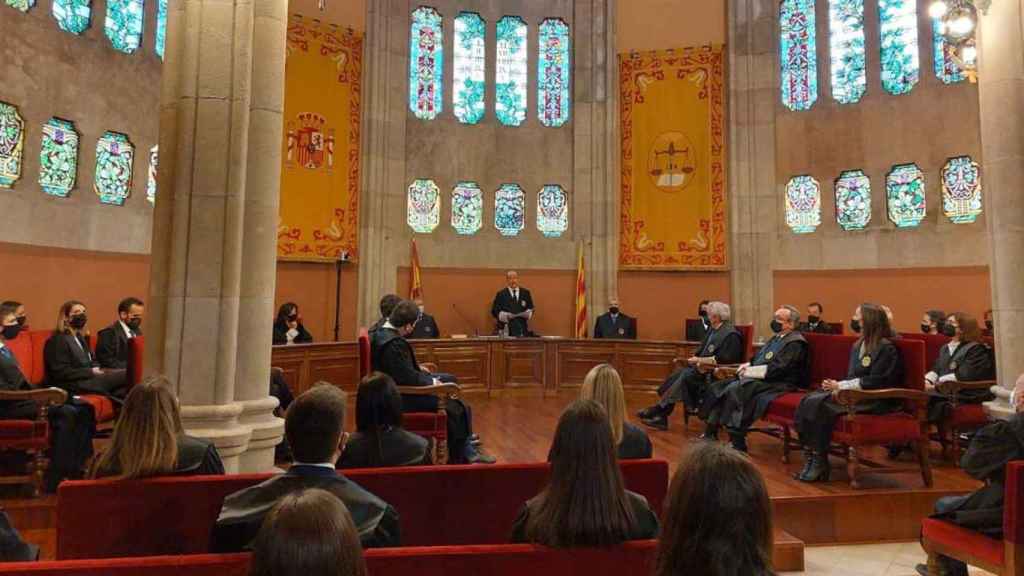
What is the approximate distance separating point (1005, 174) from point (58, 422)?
7177mm

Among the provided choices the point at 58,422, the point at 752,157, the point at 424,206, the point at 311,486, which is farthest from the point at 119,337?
the point at 752,157

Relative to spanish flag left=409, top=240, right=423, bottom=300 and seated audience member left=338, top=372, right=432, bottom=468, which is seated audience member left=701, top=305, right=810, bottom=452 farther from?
spanish flag left=409, top=240, right=423, bottom=300

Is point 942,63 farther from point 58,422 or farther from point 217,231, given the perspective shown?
point 58,422

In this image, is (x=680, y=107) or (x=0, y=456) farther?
(x=680, y=107)

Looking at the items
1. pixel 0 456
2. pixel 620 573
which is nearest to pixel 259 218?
pixel 0 456

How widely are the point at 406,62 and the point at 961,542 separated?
35.6 ft

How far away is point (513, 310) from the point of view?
1074cm

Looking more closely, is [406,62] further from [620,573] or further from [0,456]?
[620,573]

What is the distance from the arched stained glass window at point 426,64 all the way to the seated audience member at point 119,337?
713 centimetres

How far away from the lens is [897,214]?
10328 mm

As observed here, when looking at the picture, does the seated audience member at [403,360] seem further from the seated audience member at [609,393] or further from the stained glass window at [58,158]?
the stained glass window at [58,158]

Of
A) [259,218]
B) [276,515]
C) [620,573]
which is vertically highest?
[259,218]

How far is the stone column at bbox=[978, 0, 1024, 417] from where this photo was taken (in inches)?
188

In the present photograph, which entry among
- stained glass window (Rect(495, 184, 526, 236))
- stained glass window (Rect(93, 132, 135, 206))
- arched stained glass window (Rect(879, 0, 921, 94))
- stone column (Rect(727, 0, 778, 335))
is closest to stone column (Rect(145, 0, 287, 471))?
stained glass window (Rect(93, 132, 135, 206))
